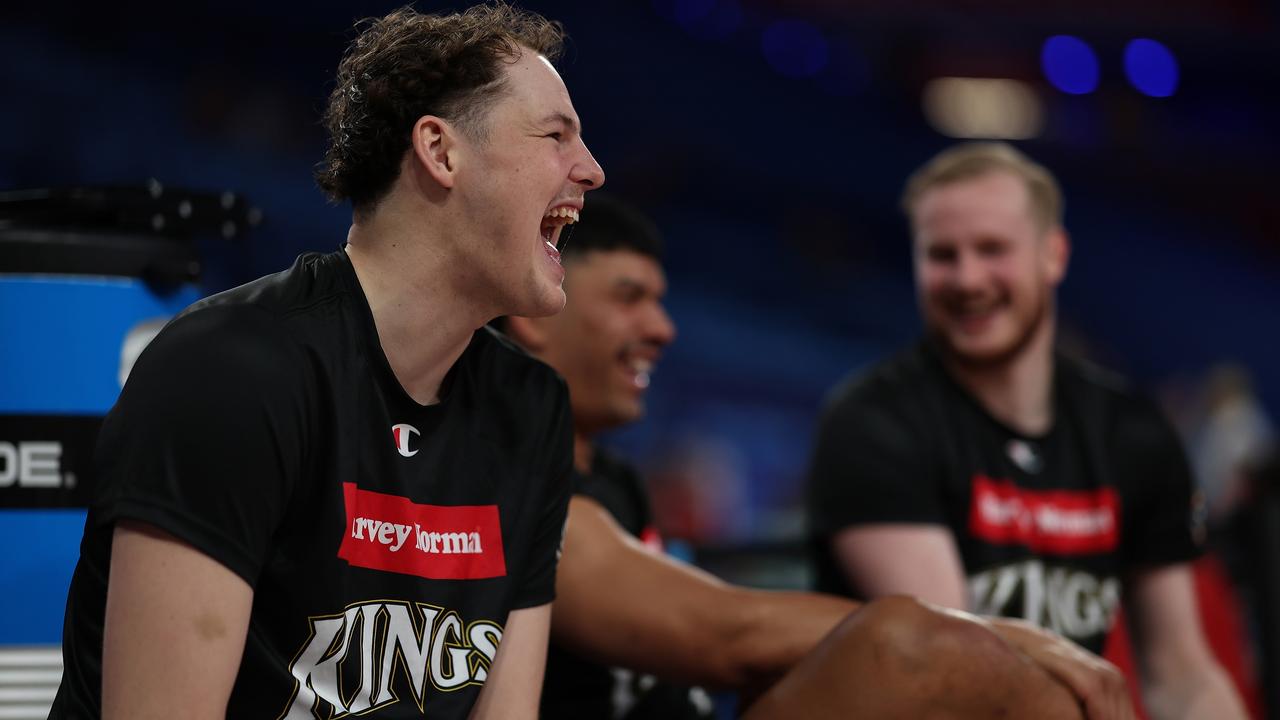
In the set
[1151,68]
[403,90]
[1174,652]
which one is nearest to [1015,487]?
[1174,652]

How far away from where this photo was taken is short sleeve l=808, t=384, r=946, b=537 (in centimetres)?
247

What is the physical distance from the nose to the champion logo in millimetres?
364

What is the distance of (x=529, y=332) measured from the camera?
2.30m

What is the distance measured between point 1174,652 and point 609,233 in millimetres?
1491

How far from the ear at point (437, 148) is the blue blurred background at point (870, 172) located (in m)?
6.77

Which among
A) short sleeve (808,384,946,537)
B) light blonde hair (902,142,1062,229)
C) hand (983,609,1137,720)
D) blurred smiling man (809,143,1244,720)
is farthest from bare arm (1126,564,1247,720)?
hand (983,609,1137,720)

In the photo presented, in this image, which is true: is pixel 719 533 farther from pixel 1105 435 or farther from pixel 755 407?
pixel 1105 435

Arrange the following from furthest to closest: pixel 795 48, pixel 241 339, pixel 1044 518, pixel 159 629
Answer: pixel 795 48 < pixel 1044 518 < pixel 241 339 < pixel 159 629

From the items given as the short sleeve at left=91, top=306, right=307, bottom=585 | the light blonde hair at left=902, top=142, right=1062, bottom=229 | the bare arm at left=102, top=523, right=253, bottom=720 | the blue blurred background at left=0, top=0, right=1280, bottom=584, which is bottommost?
the bare arm at left=102, top=523, right=253, bottom=720

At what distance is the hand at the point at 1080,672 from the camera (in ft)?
5.41

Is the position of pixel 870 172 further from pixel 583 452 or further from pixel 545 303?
pixel 545 303

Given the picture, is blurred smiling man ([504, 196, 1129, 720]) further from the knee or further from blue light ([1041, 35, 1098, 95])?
blue light ([1041, 35, 1098, 95])

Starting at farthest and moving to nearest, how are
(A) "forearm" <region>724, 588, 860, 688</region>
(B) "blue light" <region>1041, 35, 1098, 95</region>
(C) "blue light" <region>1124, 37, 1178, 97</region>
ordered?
(B) "blue light" <region>1041, 35, 1098, 95</region>, (C) "blue light" <region>1124, 37, 1178, 97</region>, (A) "forearm" <region>724, 588, 860, 688</region>

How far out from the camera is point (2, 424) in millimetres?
1651
